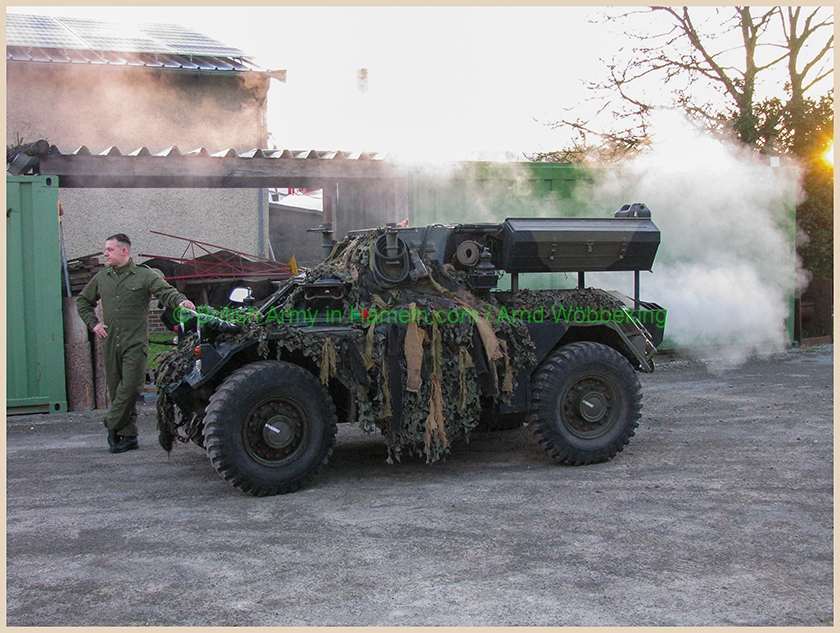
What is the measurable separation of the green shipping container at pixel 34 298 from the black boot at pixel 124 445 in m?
2.24

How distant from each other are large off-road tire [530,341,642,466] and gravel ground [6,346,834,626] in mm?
181

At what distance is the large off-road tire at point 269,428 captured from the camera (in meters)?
5.55

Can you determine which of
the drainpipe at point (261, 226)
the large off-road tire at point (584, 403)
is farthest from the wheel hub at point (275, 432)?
the drainpipe at point (261, 226)

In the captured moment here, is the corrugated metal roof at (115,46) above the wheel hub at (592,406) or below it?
above

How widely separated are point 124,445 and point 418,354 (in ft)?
9.70

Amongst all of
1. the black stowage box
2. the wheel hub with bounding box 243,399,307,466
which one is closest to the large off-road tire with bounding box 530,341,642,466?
the black stowage box

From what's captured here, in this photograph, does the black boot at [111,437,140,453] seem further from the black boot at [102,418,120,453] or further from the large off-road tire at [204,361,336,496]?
the large off-road tire at [204,361,336,496]

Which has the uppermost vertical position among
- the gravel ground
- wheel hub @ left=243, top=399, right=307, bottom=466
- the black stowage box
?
the black stowage box

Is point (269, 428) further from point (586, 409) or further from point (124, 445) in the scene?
point (586, 409)

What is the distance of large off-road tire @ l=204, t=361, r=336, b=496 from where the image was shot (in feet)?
18.2

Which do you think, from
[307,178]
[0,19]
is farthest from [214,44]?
[0,19]

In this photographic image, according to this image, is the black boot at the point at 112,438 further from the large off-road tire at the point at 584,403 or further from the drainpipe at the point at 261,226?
the drainpipe at the point at 261,226

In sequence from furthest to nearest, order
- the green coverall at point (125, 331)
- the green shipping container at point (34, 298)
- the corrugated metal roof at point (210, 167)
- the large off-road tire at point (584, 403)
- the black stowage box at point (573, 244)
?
the corrugated metal roof at point (210, 167) → the green shipping container at point (34, 298) → the green coverall at point (125, 331) → the black stowage box at point (573, 244) → the large off-road tire at point (584, 403)

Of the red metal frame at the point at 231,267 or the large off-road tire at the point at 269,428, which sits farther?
the red metal frame at the point at 231,267
